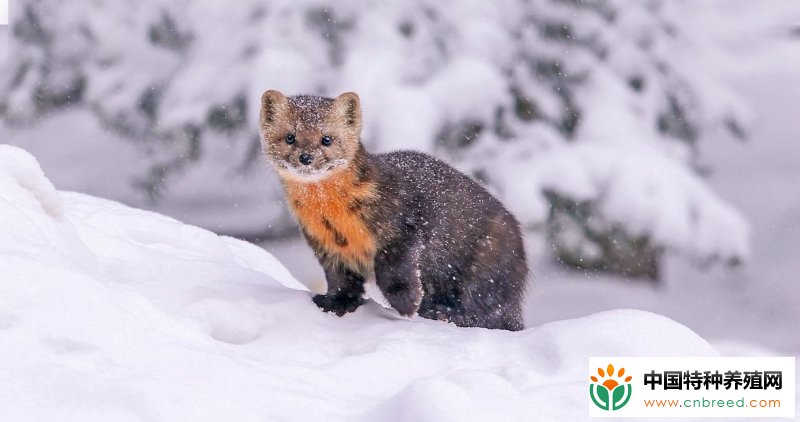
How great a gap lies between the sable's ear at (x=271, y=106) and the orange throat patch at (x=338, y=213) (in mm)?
255

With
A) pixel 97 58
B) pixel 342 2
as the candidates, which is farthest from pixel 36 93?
pixel 342 2

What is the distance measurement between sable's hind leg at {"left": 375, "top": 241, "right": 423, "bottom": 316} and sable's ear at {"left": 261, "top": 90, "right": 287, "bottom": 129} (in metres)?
0.70

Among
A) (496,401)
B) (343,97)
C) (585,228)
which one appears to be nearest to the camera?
(496,401)

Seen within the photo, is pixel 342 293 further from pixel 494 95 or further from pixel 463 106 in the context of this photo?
pixel 494 95

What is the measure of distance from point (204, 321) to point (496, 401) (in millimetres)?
1089

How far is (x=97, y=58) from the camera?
993cm

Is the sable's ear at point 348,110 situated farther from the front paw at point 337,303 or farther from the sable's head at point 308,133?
the front paw at point 337,303

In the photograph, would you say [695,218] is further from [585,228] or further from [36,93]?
[36,93]

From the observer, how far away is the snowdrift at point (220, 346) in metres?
2.82

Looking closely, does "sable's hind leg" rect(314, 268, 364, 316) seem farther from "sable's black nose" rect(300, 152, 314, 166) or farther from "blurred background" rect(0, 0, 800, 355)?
"blurred background" rect(0, 0, 800, 355)

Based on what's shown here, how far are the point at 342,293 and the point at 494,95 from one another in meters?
4.62

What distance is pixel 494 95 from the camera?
8.60 meters

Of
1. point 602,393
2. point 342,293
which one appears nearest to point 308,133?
point 342,293

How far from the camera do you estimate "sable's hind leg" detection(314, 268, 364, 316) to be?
4168mm
